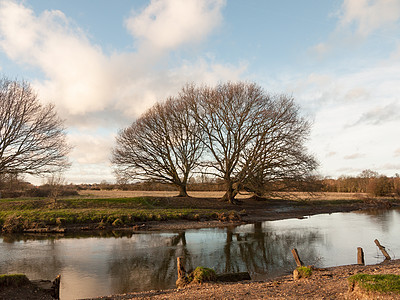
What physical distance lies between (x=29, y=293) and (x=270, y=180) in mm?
25957

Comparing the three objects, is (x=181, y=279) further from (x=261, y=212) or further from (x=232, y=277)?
(x=261, y=212)

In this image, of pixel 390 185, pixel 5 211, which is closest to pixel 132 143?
pixel 5 211

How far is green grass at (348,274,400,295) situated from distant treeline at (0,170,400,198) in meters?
24.7

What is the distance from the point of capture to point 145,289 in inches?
367

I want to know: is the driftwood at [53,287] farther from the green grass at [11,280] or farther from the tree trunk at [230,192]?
the tree trunk at [230,192]

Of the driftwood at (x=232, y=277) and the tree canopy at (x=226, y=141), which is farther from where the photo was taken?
the tree canopy at (x=226, y=141)

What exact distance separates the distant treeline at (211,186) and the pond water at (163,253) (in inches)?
464

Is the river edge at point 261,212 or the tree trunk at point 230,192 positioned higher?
the tree trunk at point 230,192

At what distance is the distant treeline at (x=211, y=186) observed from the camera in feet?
105

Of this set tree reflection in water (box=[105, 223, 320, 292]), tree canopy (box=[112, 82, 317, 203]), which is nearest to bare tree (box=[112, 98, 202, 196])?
tree canopy (box=[112, 82, 317, 203])

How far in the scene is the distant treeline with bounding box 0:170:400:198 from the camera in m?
31.9

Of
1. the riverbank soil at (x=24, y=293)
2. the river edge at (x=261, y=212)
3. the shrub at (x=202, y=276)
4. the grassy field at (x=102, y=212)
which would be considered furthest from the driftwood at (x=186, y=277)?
the grassy field at (x=102, y=212)

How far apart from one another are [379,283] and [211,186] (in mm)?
28349

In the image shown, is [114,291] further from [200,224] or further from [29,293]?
[200,224]
